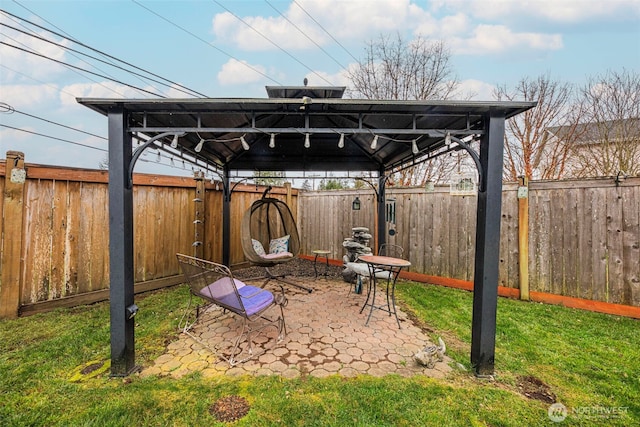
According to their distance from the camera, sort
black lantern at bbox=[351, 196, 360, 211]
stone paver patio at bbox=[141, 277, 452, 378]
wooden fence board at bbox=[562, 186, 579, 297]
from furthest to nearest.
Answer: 1. black lantern at bbox=[351, 196, 360, 211]
2. wooden fence board at bbox=[562, 186, 579, 297]
3. stone paver patio at bbox=[141, 277, 452, 378]

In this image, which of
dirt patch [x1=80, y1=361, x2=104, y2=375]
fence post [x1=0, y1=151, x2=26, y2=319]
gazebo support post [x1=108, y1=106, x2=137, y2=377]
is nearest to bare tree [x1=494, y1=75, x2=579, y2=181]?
gazebo support post [x1=108, y1=106, x2=137, y2=377]

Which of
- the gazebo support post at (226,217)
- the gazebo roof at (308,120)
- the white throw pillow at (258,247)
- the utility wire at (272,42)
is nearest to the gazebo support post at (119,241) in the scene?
the gazebo roof at (308,120)

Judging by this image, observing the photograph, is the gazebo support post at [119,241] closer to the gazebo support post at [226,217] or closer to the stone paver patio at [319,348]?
the stone paver patio at [319,348]

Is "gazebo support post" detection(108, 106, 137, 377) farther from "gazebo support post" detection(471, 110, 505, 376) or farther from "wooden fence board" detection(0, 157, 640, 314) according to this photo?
"gazebo support post" detection(471, 110, 505, 376)

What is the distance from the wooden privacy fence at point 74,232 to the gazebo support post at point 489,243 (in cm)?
453

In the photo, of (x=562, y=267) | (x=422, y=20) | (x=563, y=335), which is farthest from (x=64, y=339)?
(x=422, y=20)

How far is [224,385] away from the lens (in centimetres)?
201

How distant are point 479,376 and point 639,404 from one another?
38.8 inches

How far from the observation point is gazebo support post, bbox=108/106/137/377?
2090 mm

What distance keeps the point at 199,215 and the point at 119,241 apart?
9.63 ft

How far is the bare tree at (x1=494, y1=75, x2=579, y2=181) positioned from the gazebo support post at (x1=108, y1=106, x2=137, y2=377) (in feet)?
29.2

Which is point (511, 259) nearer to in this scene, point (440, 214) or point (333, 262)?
point (440, 214)

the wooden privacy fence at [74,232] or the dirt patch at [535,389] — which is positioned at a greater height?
the wooden privacy fence at [74,232]

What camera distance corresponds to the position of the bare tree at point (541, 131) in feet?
24.1
